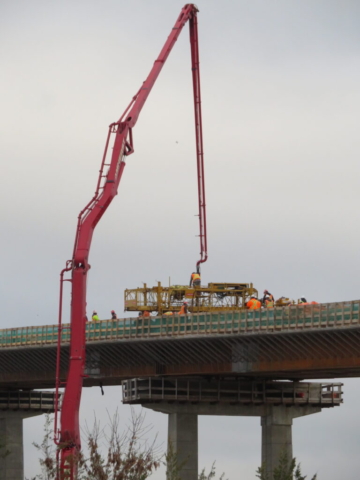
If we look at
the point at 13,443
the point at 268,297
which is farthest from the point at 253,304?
the point at 13,443

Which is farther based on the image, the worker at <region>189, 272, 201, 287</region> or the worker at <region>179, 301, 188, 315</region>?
the worker at <region>189, 272, 201, 287</region>

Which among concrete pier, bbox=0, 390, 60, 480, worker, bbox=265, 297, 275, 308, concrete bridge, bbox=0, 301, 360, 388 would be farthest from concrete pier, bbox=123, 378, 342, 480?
concrete pier, bbox=0, 390, 60, 480

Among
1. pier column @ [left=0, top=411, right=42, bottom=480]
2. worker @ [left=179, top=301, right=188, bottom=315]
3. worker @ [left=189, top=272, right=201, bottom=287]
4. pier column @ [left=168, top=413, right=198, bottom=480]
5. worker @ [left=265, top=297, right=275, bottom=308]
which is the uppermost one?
worker @ [left=189, top=272, right=201, bottom=287]

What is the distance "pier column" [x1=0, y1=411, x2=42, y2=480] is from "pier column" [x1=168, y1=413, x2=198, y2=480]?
3076cm

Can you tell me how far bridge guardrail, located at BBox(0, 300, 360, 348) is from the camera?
10194 cm

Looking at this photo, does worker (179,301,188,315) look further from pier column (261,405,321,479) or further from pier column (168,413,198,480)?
pier column (261,405,321,479)

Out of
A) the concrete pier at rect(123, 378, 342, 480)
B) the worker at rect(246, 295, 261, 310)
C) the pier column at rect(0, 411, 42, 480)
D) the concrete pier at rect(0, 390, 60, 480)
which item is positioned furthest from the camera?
the concrete pier at rect(0, 390, 60, 480)

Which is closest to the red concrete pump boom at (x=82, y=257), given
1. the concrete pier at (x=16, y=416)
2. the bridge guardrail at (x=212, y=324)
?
the bridge guardrail at (x=212, y=324)

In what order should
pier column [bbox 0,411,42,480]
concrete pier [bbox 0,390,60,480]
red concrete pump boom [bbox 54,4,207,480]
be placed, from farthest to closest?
concrete pier [bbox 0,390,60,480], pier column [bbox 0,411,42,480], red concrete pump boom [bbox 54,4,207,480]

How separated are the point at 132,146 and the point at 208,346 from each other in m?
17.9

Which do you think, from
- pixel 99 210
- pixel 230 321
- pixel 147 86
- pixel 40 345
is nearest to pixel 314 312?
pixel 230 321

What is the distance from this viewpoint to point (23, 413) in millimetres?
154625

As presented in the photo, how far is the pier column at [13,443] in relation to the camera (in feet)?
499

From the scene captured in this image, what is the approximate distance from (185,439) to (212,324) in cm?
1742
